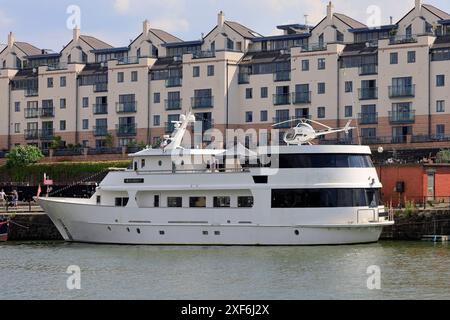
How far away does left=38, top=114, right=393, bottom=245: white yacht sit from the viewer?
2041 inches

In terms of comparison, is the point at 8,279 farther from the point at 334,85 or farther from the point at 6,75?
the point at 6,75

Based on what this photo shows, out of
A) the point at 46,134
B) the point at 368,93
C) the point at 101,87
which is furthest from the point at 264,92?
the point at 46,134

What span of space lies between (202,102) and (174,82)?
321cm

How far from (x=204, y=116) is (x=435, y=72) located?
719 inches

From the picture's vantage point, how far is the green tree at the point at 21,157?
8869cm

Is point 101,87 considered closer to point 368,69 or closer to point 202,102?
point 202,102

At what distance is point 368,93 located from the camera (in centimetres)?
8381

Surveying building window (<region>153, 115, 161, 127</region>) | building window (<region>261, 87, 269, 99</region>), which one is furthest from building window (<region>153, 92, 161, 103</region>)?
building window (<region>261, 87, 269, 99</region>)

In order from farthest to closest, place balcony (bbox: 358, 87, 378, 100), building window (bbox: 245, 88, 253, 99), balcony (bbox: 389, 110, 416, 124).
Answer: building window (bbox: 245, 88, 253, 99)
balcony (bbox: 358, 87, 378, 100)
balcony (bbox: 389, 110, 416, 124)

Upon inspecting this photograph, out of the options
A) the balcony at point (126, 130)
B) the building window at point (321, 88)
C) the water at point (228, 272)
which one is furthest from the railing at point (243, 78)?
the water at point (228, 272)

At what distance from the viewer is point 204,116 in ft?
294

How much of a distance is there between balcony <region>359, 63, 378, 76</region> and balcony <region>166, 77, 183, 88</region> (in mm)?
14872

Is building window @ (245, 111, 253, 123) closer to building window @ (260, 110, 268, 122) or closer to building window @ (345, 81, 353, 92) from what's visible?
building window @ (260, 110, 268, 122)

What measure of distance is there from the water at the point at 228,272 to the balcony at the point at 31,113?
4456 centimetres
